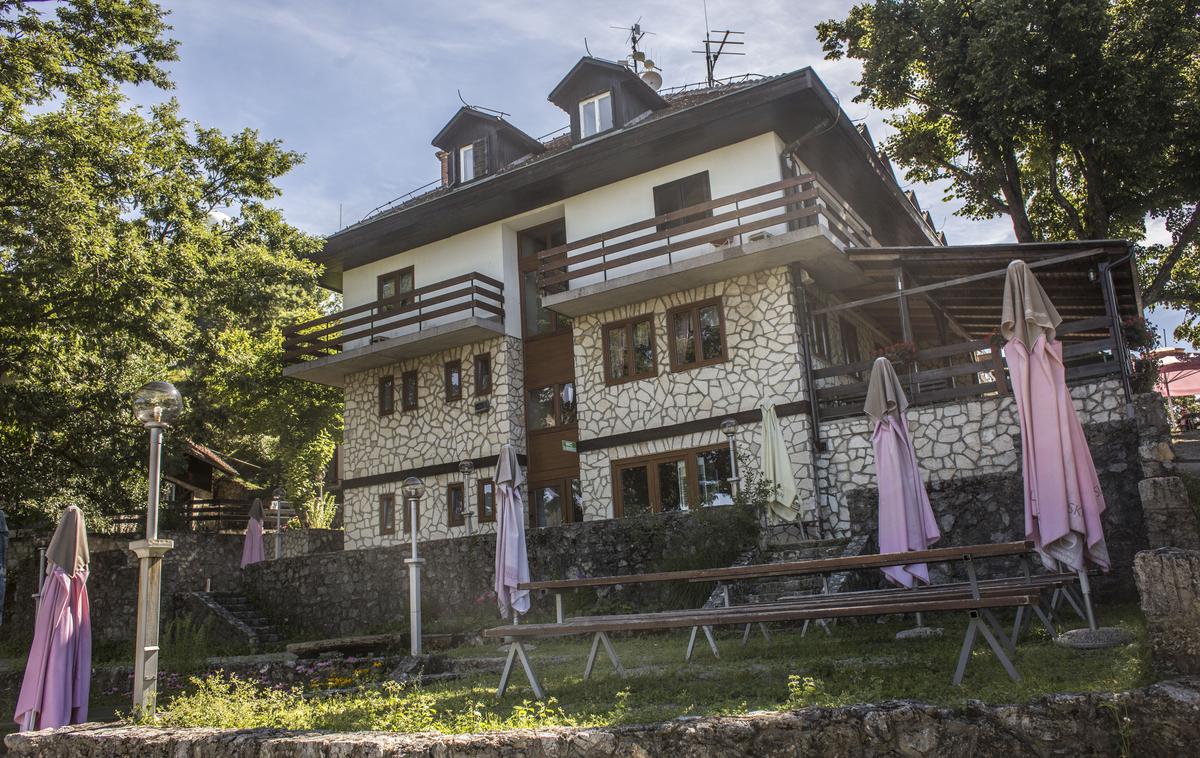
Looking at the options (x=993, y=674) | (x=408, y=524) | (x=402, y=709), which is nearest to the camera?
(x=993, y=674)

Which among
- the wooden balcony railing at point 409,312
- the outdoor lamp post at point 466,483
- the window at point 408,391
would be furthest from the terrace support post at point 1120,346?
the window at point 408,391

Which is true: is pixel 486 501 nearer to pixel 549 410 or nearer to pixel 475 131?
pixel 549 410

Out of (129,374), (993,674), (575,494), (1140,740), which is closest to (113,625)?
(129,374)

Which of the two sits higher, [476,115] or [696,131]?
[476,115]

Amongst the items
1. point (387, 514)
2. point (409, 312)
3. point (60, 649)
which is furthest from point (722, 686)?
point (409, 312)

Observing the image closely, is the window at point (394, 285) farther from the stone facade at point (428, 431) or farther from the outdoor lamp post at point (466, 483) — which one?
the outdoor lamp post at point (466, 483)

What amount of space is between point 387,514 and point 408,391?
3021 mm

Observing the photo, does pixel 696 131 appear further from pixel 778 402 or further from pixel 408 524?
pixel 408 524

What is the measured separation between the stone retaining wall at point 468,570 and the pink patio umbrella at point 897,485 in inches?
146

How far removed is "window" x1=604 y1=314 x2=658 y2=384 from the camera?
1850 cm

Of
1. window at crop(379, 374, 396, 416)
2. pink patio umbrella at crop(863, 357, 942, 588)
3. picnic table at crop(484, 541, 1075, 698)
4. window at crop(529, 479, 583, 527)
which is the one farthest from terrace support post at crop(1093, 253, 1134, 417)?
window at crop(379, 374, 396, 416)

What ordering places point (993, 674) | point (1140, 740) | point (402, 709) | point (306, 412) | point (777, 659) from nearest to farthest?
point (1140, 740) < point (993, 674) < point (402, 709) < point (777, 659) < point (306, 412)

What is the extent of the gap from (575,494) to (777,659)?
37.3 ft

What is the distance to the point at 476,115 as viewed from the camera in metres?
22.6
